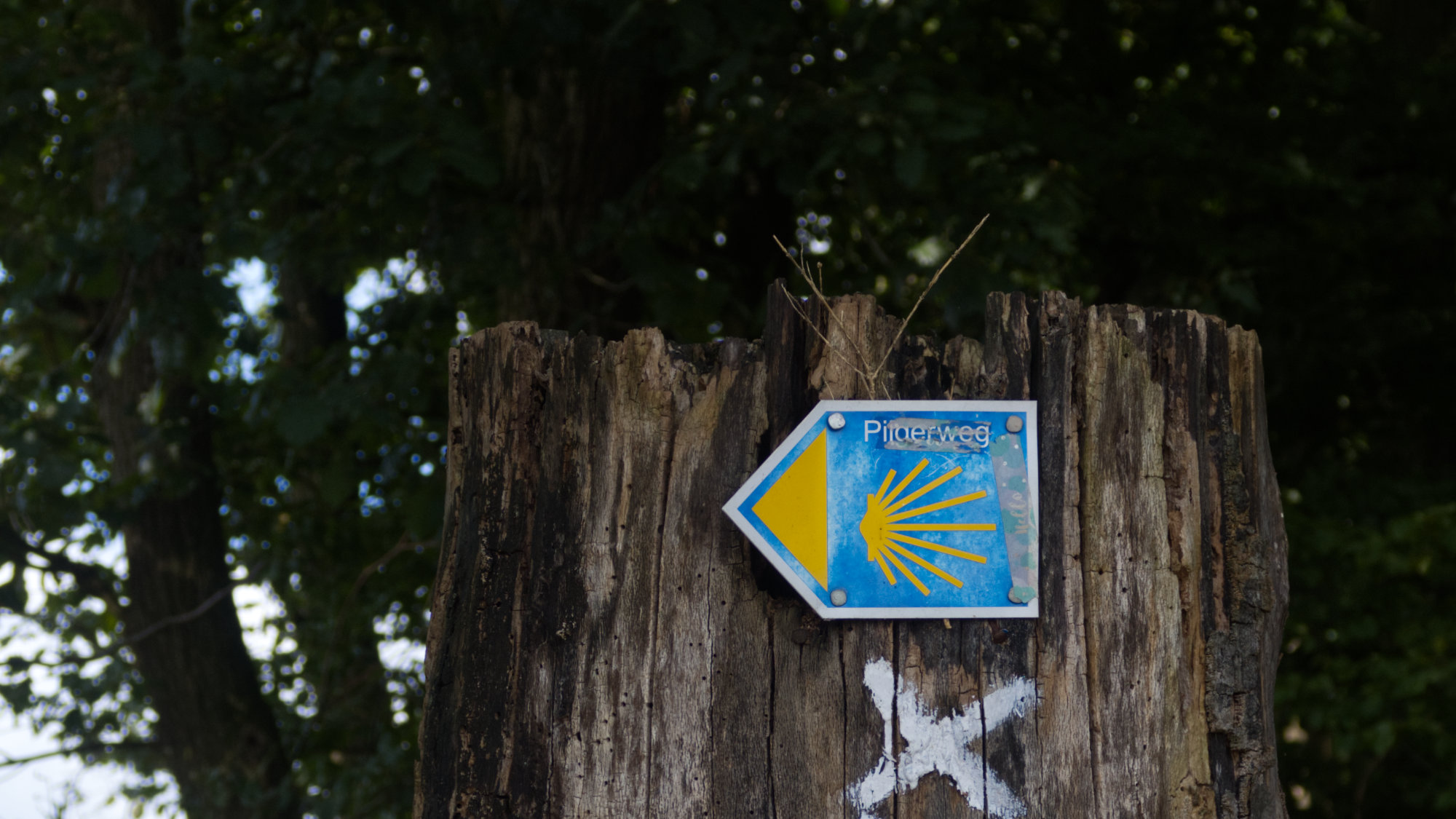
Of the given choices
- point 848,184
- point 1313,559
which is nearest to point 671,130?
point 848,184

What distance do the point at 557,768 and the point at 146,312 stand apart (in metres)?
3.12

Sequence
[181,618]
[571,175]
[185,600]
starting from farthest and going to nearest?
[185,600]
[181,618]
[571,175]

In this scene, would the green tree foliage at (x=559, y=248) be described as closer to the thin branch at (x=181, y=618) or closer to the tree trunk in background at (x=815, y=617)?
the thin branch at (x=181, y=618)

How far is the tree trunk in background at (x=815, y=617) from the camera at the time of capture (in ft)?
4.81

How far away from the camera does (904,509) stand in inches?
59.3

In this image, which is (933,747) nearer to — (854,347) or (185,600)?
(854,347)

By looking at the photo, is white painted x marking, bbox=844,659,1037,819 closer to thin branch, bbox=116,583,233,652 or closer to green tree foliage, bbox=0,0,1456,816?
green tree foliage, bbox=0,0,1456,816

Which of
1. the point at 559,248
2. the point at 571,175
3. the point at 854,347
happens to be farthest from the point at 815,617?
the point at 571,175

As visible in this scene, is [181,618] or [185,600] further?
[185,600]

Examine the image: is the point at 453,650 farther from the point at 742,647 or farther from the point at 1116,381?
the point at 1116,381

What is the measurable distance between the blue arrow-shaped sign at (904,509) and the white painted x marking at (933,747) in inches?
4.2

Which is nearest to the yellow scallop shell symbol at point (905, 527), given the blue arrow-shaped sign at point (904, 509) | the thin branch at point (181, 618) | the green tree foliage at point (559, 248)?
the blue arrow-shaped sign at point (904, 509)

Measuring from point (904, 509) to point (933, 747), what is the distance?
1.05 feet

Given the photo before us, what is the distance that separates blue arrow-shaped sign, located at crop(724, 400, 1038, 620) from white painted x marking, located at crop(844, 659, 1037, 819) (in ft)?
0.35
